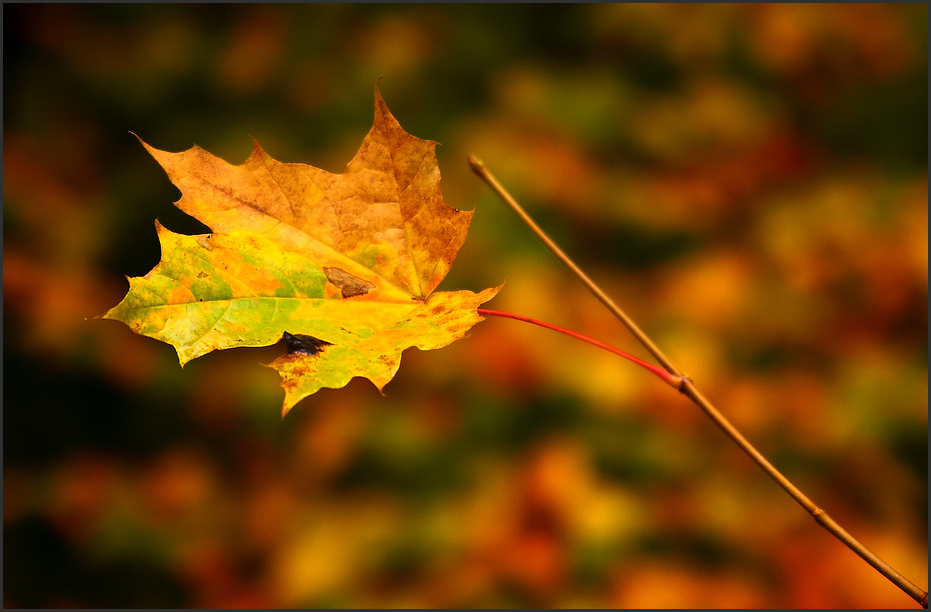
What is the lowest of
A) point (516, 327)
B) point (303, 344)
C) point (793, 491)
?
point (793, 491)

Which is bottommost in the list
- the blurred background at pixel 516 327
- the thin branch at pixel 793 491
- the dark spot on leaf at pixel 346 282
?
the thin branch at pixel 793 491

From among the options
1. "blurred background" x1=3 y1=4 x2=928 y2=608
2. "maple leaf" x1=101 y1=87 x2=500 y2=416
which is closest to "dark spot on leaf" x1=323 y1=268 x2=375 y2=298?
"maple leaf" x1=101 y1=87 x2=500 y2=416

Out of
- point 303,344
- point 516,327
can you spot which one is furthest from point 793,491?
point 516,327

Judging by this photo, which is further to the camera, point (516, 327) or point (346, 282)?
point (516, 327)

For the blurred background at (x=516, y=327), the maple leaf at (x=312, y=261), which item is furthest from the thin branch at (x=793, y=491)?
the blurred background at (x=516, y=327)

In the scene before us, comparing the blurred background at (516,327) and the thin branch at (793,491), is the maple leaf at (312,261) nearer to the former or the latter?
the thin branch at (793,491)

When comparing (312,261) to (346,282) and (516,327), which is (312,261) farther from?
(516,327)

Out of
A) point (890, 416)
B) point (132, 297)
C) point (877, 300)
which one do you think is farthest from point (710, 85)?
point (132, 297)
